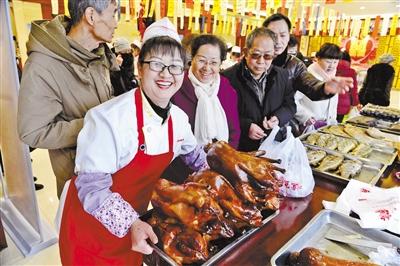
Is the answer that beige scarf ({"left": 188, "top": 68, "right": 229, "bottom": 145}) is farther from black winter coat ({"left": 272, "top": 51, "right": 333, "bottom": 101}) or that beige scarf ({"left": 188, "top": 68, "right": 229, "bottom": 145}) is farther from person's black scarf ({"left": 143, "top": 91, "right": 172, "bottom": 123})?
black winter coat ({"left": 272, "top": 51, "right": 333, "bottom": 101})

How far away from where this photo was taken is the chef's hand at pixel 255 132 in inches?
58.7

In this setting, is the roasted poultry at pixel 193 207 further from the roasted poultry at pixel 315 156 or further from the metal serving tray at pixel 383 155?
the metal serving tray at pixel 383 155

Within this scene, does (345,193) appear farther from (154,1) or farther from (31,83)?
(154,1)

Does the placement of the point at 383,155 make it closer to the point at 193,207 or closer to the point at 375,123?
the point at 375,123

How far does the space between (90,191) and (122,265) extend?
30 cm

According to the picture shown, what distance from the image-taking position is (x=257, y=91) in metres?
1.58

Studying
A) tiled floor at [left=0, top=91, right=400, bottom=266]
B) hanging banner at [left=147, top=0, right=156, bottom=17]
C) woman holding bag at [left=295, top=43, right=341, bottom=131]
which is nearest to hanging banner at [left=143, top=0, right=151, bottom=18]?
hanging banner at [left=147, top=0, right=156, bottom=17]

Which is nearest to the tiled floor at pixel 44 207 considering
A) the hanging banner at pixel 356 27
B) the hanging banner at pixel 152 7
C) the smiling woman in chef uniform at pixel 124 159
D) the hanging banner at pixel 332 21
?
the smiling woman in chef uniform at pixel 124 159

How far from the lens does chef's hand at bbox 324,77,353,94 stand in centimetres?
141

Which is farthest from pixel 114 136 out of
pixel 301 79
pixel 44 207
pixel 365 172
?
pixel 44 207

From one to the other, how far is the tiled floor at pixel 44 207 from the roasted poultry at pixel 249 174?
150cm

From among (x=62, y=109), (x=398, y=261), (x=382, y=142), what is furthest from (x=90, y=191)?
(x=382, y=142)

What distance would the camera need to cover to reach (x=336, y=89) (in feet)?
4.99

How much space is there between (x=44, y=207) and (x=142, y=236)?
2040 mm
